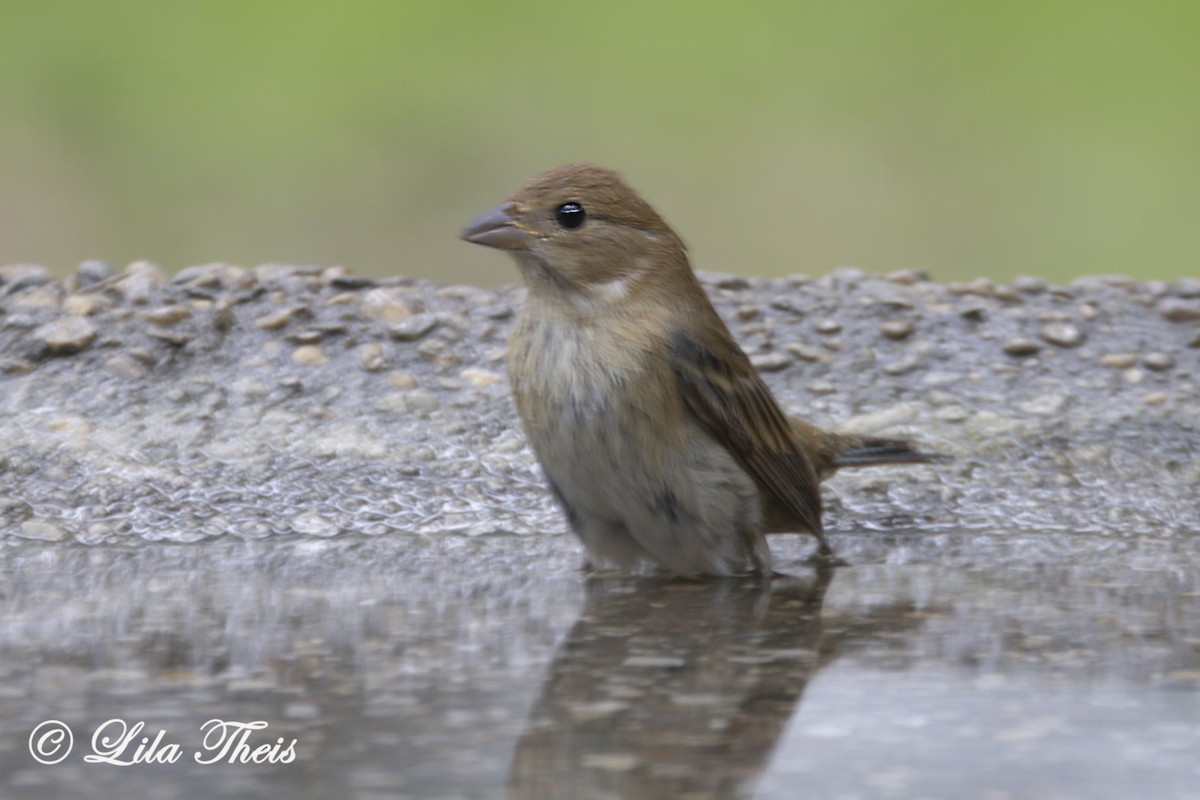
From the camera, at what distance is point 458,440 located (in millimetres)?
4613

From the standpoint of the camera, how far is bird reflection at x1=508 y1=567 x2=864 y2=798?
227 centimetres

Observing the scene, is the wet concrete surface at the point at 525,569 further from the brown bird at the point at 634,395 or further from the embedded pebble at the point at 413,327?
the brown bird at the point at 634,395

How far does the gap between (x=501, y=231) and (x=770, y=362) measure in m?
1.45

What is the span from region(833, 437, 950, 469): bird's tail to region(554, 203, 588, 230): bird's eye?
37.8 inches

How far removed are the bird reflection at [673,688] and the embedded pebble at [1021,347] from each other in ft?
5.30

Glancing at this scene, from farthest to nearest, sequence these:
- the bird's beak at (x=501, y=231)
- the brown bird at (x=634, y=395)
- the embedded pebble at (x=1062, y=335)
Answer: the embedded pebble at (x=1062, y=335) → the bird's beak at (x=501, y=231) → the brown bird at (x=634, y=395)

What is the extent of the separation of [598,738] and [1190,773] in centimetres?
80

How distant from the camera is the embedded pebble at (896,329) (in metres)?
5.25

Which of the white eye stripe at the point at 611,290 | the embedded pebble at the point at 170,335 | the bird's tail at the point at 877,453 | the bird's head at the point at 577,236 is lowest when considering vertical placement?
the bird's tail at the point at 877,453

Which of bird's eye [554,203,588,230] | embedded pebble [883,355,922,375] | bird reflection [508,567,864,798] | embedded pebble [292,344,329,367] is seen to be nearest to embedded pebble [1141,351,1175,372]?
embedded pebble [883,355,922,375]

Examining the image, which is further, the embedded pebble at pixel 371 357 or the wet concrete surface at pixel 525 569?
the embedded pebble at pixel 371 357

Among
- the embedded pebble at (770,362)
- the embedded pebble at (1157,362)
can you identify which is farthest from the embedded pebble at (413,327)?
the embedded pebble at (1157,362)

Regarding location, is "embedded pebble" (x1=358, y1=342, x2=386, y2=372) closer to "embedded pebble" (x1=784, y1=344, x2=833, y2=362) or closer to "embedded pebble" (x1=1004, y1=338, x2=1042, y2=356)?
"embedded pebble" (x1=784, y1=344, x2=833, y2=362)

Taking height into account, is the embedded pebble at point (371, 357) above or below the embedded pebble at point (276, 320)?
below
